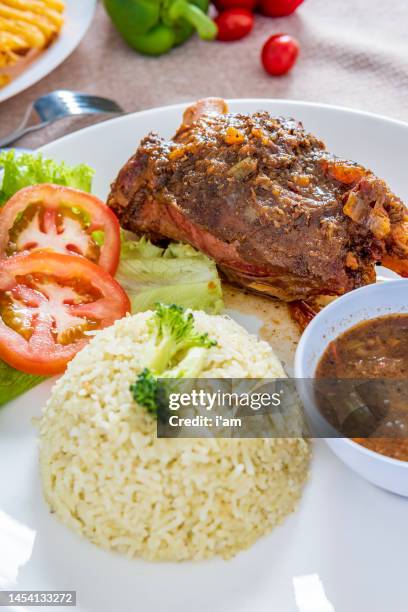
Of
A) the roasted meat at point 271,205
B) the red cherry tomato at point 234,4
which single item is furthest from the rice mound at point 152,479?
the red cherry tomato at point 234,4

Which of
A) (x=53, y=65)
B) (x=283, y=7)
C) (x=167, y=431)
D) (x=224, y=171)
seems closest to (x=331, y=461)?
(x=167, y=431)

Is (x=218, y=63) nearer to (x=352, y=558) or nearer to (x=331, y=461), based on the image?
(x=331, y=461)

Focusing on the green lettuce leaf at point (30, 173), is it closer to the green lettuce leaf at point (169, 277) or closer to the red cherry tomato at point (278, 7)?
the green lettuce leaf at point (169, 277)

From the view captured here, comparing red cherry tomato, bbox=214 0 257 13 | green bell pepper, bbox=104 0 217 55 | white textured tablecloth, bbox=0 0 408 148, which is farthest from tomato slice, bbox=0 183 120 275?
red cherry tomato, bbox=214 0 257 13

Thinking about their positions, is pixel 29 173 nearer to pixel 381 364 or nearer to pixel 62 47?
pixel 62 47

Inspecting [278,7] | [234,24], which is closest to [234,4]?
[234,24]

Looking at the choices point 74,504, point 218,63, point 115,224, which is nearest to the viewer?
point 74,504

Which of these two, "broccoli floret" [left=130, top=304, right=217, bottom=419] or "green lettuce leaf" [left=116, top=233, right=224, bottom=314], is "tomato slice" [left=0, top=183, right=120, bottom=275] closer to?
"green lettuce leaf" [left=116, top=233, right=224, bottom=314]
